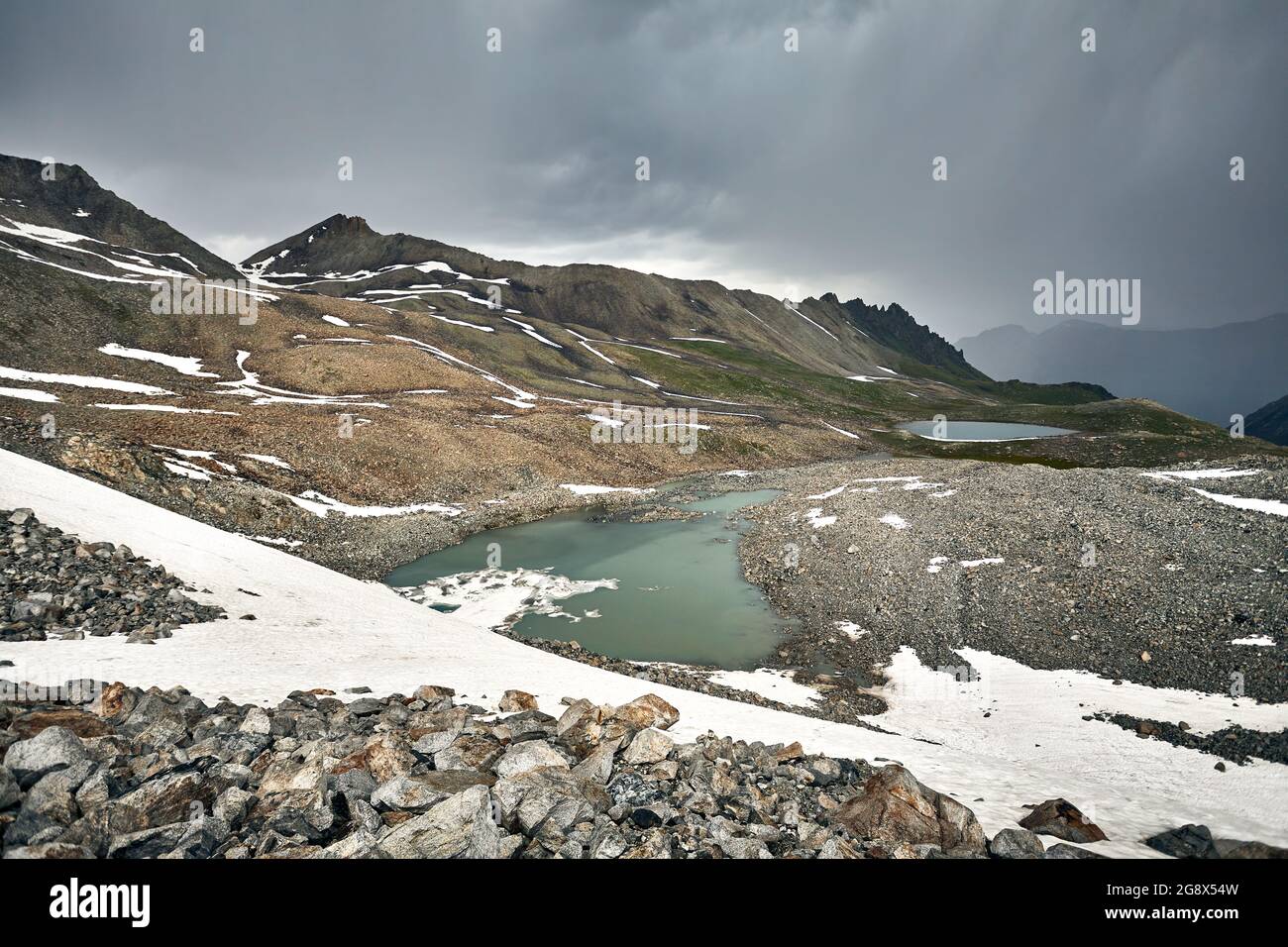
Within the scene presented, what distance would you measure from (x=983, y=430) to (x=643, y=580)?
129 meters

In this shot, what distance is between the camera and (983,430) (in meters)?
135

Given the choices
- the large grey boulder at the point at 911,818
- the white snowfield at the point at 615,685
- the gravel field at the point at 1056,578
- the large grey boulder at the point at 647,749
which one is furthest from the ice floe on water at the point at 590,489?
the large grey boulder at the point at 911,818

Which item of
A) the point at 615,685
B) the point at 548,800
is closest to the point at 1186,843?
the point at 548,800

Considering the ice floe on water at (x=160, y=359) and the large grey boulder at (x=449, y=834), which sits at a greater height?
the ice floe on water at (x=160, y=359)

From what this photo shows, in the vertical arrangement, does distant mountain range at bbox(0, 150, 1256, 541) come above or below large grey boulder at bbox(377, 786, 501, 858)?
above

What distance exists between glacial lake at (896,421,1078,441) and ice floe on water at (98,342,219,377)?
122m

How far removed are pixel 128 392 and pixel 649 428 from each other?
57303 millimetres

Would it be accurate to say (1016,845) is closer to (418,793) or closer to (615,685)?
(418,793)

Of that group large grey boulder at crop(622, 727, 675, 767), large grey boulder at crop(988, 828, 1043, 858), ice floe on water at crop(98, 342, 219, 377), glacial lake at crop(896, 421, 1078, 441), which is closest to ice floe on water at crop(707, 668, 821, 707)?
large grey boulder at crop(622, 727, 675, 767)

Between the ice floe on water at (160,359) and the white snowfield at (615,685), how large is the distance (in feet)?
174

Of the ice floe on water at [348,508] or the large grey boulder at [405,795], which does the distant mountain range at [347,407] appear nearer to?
the ice floe on water at [348,508]

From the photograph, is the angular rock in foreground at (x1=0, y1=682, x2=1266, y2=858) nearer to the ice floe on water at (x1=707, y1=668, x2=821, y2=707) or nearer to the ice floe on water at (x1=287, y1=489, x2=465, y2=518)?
the ice floe on water at (x1=707, y1=668, x2=821, y2=707)

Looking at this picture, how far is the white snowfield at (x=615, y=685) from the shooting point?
1201cm

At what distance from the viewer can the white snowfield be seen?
1201 centimetres
